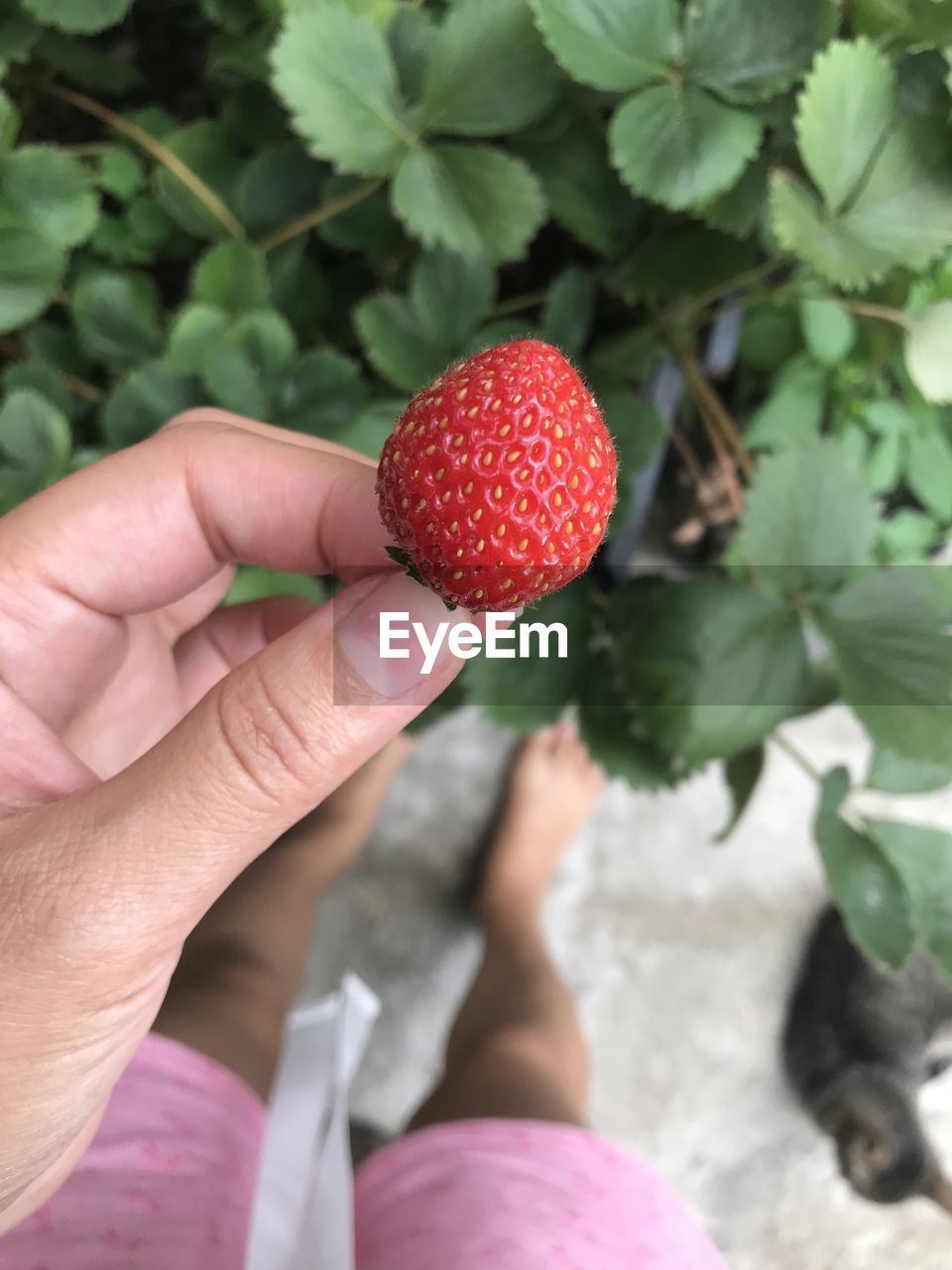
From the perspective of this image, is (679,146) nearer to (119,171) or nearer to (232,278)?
(232,278)

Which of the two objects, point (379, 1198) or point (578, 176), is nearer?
point (578, 176)

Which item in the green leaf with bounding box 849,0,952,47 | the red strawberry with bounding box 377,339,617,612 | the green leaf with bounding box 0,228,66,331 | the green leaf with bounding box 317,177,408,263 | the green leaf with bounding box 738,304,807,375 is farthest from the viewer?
the green leaf with bounding box 738,304,807,375

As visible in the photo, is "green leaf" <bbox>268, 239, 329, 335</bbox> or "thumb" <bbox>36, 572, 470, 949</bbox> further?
"green leaf" <bbox>268, 239, 329, 335</bbox>

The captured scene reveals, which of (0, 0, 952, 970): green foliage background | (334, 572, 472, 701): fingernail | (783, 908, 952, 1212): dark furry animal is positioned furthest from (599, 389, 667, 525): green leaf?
(783, 908, 952, 1212): dark furry animal

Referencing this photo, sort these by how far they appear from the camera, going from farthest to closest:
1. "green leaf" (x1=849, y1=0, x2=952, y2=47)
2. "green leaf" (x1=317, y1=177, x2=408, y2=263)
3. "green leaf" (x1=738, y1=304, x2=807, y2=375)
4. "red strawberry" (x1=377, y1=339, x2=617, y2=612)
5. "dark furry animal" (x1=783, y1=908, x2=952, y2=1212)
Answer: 1. "dark furry animal" (x1=783, y1=908, x2=952, y2=1212)
2. "green leaf" (x1=738, y1=304, x2=807, y2=375)
3. "green leaf" (x1=317, y1=177, x2=408, y2=263)
4. "green leaf" (x1=849, y1=0, x2=952, y2=47)
5. "red strawberry" (x1=377, y1=339, x2=617, y2=612)

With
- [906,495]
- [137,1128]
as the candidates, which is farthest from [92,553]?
[906,495]

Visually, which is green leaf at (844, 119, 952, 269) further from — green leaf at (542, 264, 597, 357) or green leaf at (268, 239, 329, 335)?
green leaf at (268, 239, 329, 335)

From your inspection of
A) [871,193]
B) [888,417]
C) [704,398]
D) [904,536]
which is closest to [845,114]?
[871,193]
